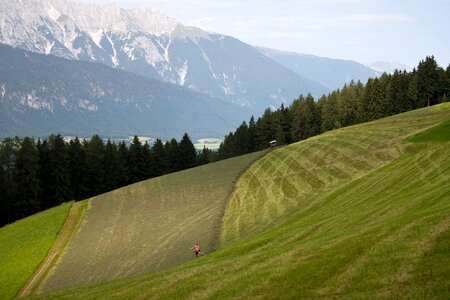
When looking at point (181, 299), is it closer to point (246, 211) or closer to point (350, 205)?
point (350, 205)

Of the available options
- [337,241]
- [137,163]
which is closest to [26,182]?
[137,163]

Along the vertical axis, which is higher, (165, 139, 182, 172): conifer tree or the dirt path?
(165, 139, 182, 172): conifer tree

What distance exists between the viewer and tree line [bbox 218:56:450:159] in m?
139

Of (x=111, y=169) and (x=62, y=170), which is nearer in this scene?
(x=62, y=170)

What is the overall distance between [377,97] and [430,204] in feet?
Answer: 390

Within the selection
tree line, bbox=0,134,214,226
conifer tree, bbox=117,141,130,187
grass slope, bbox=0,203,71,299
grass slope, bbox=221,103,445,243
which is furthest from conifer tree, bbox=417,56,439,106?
grass slope, bbox=0,203,71,299

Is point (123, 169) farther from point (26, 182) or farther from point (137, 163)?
point (26, 182)

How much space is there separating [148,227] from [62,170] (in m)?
56.7

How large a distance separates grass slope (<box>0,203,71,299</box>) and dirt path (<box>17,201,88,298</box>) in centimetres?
64

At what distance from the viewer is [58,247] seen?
6175 cm

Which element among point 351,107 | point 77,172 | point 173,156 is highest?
point 351,107

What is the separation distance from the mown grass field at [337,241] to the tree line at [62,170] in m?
55.9

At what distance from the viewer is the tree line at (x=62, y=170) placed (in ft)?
339

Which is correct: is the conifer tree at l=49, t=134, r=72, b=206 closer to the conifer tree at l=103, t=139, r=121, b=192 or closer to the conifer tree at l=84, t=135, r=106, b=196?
the conifer tree at l=84, t=135, r=106, b=196
